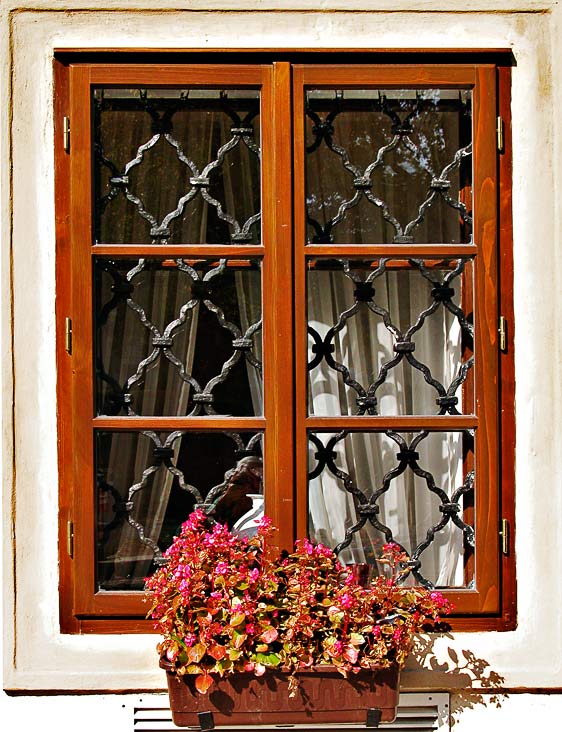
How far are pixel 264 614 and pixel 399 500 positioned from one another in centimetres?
84

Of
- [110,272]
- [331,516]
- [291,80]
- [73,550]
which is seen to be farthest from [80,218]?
[331,516]

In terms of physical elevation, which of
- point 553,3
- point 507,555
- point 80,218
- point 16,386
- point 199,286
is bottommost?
point 507,555

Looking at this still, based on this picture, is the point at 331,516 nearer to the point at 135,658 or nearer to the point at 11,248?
the point at 135,658

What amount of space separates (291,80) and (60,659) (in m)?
1.80

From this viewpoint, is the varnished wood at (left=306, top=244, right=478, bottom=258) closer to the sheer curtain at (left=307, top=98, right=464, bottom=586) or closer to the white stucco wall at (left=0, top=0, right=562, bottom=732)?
A: the white stucco wall at (left=0, top=0, right=562, bottom=732)

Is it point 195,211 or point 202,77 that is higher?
point 202,77

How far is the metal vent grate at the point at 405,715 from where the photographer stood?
2877 millimetres

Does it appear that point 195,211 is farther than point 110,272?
Yes

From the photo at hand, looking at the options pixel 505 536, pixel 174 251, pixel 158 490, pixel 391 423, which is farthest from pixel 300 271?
pixel 505 536

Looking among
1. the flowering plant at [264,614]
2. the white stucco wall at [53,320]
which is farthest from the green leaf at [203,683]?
the white stucco wall at [53,320]

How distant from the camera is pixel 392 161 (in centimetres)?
349

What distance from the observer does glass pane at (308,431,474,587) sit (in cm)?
319

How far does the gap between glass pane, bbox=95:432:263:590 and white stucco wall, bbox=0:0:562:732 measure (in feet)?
0.60

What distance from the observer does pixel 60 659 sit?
2.89m
